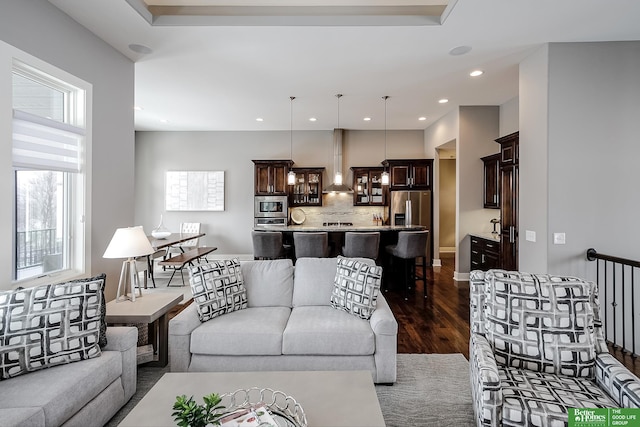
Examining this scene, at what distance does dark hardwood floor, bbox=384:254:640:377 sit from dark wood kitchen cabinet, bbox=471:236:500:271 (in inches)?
20.0

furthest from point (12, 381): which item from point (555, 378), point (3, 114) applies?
point (555, 378)

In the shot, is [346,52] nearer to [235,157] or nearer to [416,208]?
[416,208]

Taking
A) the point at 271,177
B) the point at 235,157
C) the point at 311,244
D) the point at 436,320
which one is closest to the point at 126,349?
the point at 311,244

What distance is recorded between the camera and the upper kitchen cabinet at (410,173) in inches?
285

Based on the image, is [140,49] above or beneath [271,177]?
above

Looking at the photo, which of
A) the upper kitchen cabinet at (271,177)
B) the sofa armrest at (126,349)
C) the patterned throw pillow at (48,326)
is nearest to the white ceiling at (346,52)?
the upper kitchen cabinet at (271,177)

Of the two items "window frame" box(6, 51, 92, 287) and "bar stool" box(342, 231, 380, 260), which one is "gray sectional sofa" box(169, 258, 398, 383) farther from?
"bar stool" box(342, 231, 380, 260)

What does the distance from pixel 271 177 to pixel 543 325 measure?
247 inches

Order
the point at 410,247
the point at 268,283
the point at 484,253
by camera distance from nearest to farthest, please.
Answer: the point at 268,283
the point at 410,247
the point at 484,253

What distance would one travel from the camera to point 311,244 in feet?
16.4

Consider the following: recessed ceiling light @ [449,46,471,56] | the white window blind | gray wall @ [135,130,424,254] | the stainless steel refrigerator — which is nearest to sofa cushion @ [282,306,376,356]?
the white window blind

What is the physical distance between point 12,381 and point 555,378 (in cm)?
306

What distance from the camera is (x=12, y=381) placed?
5.93 feet

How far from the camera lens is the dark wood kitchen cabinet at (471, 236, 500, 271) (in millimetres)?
4882
